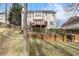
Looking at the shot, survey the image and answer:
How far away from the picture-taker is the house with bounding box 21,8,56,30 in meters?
2.10

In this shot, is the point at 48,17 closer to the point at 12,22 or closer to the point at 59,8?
the point at 59,8

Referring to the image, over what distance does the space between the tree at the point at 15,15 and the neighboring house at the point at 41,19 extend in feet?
0.32

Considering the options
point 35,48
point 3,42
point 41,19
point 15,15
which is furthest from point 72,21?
point 3,42

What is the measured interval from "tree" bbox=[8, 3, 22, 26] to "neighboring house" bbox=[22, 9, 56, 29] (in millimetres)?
98

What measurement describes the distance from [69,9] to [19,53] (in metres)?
0.67

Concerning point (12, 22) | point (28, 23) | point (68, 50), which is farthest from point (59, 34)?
point (12, 22)

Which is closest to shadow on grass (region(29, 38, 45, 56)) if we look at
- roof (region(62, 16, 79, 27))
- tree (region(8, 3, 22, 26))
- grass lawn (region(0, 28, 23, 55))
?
grass lawn (region(0, 28, 23, 55))

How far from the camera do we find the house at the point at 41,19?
2.10 meters

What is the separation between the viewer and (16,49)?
211 centimetres

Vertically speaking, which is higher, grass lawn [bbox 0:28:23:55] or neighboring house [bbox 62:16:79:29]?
neighboring house [bbox 62:16:79:29]

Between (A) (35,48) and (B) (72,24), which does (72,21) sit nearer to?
(B) (72,24)

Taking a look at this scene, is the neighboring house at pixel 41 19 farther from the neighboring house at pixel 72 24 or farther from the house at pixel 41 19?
the neighboring house at pixel 72 24

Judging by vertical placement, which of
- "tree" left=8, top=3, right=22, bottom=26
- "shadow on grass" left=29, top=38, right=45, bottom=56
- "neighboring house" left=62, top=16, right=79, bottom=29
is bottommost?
"shadow on grass" left=29, top=38, right=45, bottom=56

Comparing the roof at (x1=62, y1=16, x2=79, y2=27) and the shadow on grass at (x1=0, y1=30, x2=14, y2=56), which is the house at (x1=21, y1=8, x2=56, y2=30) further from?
the shadow on grass at (x1=0, y1=30, x2=14, y2=56)
